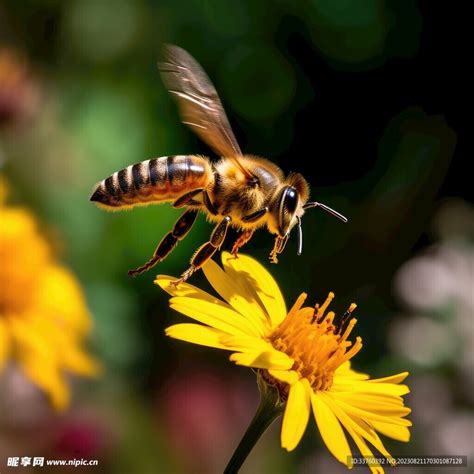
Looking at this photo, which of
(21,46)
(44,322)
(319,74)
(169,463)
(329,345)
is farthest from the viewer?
(319,74)

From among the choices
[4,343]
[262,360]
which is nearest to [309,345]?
[262,360]

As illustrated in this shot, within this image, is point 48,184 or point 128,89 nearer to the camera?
point 48,184

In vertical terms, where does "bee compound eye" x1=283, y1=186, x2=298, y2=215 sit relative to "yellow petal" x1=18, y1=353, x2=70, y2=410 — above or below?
above

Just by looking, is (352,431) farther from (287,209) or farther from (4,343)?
(4,343)

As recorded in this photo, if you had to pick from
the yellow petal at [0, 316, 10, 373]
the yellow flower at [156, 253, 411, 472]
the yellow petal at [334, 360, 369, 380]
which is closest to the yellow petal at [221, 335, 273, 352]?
the yellow flower at [156, 253, 411, 472]

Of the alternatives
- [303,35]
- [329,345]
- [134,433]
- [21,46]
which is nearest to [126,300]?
[134,433]

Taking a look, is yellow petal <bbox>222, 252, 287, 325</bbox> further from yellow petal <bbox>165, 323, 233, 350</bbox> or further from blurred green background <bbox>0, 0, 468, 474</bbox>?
blurred green background <bbox>0, 0, 468, 474</bbox>

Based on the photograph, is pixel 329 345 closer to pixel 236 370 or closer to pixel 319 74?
pixel 236 370
